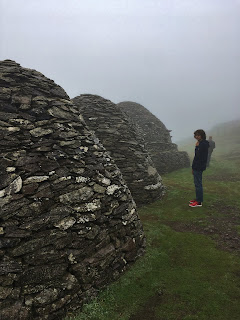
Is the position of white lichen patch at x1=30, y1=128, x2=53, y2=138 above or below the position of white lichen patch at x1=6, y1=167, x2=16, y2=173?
above

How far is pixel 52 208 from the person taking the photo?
5.69m

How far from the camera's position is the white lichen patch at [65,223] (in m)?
5.54

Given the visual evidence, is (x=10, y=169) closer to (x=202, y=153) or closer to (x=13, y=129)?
(x=13, y=129)

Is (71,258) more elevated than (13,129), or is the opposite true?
(13,129)

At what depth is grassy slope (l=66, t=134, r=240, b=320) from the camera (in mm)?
4930

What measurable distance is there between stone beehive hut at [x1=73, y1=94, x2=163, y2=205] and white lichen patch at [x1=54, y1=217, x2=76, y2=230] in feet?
23.5

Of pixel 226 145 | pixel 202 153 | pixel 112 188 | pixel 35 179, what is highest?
pixel 35 179

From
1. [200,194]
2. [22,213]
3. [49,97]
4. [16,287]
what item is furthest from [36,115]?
[200,194]

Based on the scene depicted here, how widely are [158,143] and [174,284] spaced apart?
20189 millimetres

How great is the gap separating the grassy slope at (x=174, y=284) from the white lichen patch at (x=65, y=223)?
1991 millimetres

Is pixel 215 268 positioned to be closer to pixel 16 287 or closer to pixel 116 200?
pixel 116 200

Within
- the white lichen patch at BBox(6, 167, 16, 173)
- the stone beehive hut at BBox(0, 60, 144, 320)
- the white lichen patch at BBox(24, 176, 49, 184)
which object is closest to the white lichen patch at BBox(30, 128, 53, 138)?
the stone beehive hut at BBox(0, 60, 144, 320)

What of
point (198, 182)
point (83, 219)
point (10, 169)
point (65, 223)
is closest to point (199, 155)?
point (198, 182)

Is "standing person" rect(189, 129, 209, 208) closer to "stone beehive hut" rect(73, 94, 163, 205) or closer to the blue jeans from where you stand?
the blue jeans
